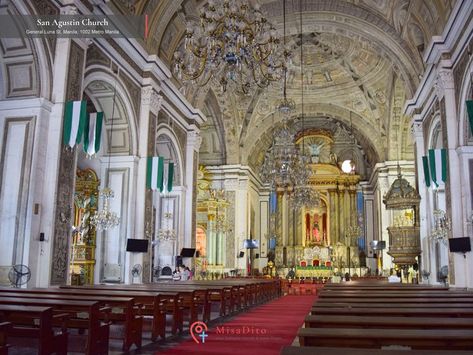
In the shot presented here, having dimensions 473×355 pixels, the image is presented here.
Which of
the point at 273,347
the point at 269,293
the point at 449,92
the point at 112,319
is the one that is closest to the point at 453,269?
the point at 449,92

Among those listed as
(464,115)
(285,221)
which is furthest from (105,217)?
(285,221)

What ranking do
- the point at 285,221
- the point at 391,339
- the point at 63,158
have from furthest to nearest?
the point at 285,221 < the point at 63,158 < the point at 391,339

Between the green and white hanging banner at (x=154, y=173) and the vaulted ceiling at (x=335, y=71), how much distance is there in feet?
10.5

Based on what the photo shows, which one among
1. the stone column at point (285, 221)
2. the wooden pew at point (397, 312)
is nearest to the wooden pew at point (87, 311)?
the wooden pew at point (397, 312)

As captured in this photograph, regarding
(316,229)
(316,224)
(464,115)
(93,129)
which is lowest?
(316,229)

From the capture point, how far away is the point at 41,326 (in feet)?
13.2

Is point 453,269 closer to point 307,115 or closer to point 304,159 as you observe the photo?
point 304,159

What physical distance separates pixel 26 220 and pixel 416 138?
12.1 m

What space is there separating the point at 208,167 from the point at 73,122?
15.2m

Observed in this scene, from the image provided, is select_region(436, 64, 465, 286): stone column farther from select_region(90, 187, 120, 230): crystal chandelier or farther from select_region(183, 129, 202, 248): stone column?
select_region(183, 129, 202, 248): stone column

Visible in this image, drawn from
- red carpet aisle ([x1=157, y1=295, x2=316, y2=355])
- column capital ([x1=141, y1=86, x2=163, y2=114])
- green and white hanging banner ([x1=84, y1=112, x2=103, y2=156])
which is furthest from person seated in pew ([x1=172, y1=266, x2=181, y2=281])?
green and white hanging banner ([x1=84, y1=112, x2=103, y2=156])

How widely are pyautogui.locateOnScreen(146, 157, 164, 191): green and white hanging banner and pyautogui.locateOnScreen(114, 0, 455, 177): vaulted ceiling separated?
3203mm

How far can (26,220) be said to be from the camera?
27.3 ft

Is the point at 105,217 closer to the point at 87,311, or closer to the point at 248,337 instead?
the point at 248,337
